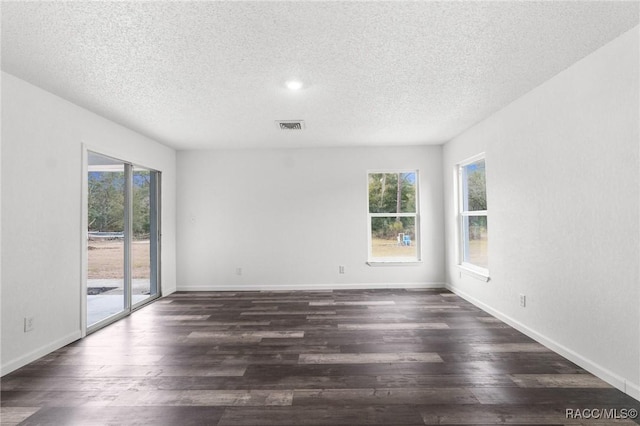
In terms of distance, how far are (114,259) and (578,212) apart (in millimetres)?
5090

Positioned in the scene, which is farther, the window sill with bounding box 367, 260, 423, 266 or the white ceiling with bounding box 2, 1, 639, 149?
the window sill with bounding box 367, 260, 423, 266

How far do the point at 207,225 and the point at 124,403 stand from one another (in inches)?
146

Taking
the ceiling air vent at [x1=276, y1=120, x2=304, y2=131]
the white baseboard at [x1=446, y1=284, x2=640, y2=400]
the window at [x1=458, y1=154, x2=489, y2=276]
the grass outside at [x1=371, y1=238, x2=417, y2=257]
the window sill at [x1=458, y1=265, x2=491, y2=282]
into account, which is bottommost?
the white baseboard at [x1=446, y1=284, x2=640, y2=400]

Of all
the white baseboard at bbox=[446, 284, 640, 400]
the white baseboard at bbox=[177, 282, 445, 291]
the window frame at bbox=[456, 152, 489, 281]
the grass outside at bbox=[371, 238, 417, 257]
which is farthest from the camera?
the grass outside at bbox=[371, 238, 417, 257]

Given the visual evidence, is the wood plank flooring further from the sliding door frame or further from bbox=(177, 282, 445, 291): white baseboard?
bbox=(177, 282, 445, 291): white baseboard

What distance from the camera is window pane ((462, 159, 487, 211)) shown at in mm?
4375

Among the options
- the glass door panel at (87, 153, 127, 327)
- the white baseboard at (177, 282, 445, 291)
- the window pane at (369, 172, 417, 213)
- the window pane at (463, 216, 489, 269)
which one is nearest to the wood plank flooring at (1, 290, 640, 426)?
the glass door panel at (87, 153, 127, 327)

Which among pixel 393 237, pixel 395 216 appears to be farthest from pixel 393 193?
pixel 393 237

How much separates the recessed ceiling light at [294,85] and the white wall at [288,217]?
8.64 feet

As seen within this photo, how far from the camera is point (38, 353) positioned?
2.86m

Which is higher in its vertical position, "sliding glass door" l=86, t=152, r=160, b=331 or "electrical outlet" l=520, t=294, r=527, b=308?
"sliding glass door" l=86, t=152, r=160, b=331

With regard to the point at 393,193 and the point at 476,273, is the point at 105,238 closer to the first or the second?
the point at 393,193

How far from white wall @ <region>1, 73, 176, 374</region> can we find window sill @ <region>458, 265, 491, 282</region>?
4845 mm

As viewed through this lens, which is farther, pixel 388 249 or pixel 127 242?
pixel 388 249
